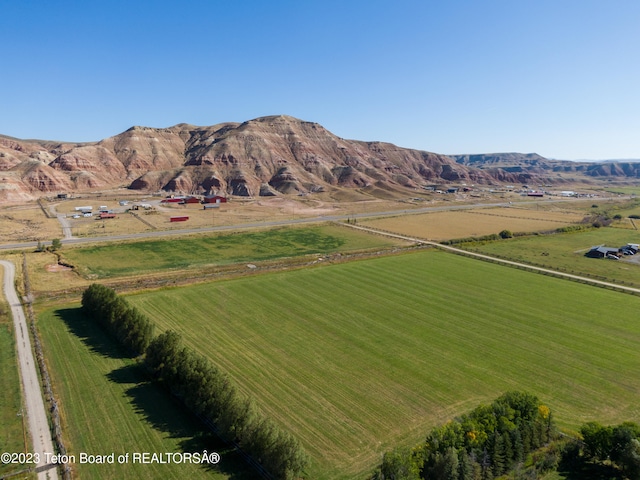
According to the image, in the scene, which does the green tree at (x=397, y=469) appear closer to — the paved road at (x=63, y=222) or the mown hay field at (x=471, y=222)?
the mown hay field at (x=471, y=222)

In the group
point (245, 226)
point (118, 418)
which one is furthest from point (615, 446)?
point (245, 226)

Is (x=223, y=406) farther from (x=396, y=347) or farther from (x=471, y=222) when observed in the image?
(x=471, y=222)

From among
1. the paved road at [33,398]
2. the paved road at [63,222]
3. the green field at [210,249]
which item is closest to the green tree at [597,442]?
the paved road at [33,398]

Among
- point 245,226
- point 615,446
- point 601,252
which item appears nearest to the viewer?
point 615,446

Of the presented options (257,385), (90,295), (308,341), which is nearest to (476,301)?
(308,341)

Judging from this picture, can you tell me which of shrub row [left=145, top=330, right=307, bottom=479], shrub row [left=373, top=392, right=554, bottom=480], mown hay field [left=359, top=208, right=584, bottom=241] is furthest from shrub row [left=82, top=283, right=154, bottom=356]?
mown hay field [left=359, top=208, right=584, bottom=241]

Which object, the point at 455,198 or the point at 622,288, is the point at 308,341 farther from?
the point at 455,198

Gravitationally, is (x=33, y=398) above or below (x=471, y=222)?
below
